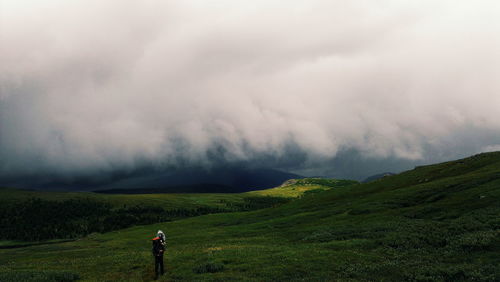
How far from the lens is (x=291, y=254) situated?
34.4 metres

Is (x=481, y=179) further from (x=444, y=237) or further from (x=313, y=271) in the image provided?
(x=313, y=271)

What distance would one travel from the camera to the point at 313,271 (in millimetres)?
27656

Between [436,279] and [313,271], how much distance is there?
10009mm

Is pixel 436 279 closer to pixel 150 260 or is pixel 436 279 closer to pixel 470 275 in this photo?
pixel 470 275

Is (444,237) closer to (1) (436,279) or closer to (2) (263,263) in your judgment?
(1) (436,279)

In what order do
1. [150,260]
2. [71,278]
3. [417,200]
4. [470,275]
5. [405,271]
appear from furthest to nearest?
1. [417,200]
2. [150,260]
3. [71,278]
4. [405,271]
5. [470,275]

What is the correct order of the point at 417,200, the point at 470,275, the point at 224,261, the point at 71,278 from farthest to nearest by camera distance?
the point at 417,200 → the point at 224,261 → the point at 71,278 → the point at 470,275

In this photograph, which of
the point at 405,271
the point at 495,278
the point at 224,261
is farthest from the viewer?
the point at 224,261

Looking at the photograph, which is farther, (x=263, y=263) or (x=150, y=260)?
(x=150, y=260)

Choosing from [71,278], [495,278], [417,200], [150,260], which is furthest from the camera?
[417,200]

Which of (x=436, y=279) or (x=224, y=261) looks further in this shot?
(x=224, y=261)

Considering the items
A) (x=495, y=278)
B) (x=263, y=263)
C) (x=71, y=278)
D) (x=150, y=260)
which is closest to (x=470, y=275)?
(x=495, y=278)

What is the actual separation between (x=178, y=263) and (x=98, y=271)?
369 inches

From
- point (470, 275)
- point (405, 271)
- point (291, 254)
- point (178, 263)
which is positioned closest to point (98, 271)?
point (178, 263)
